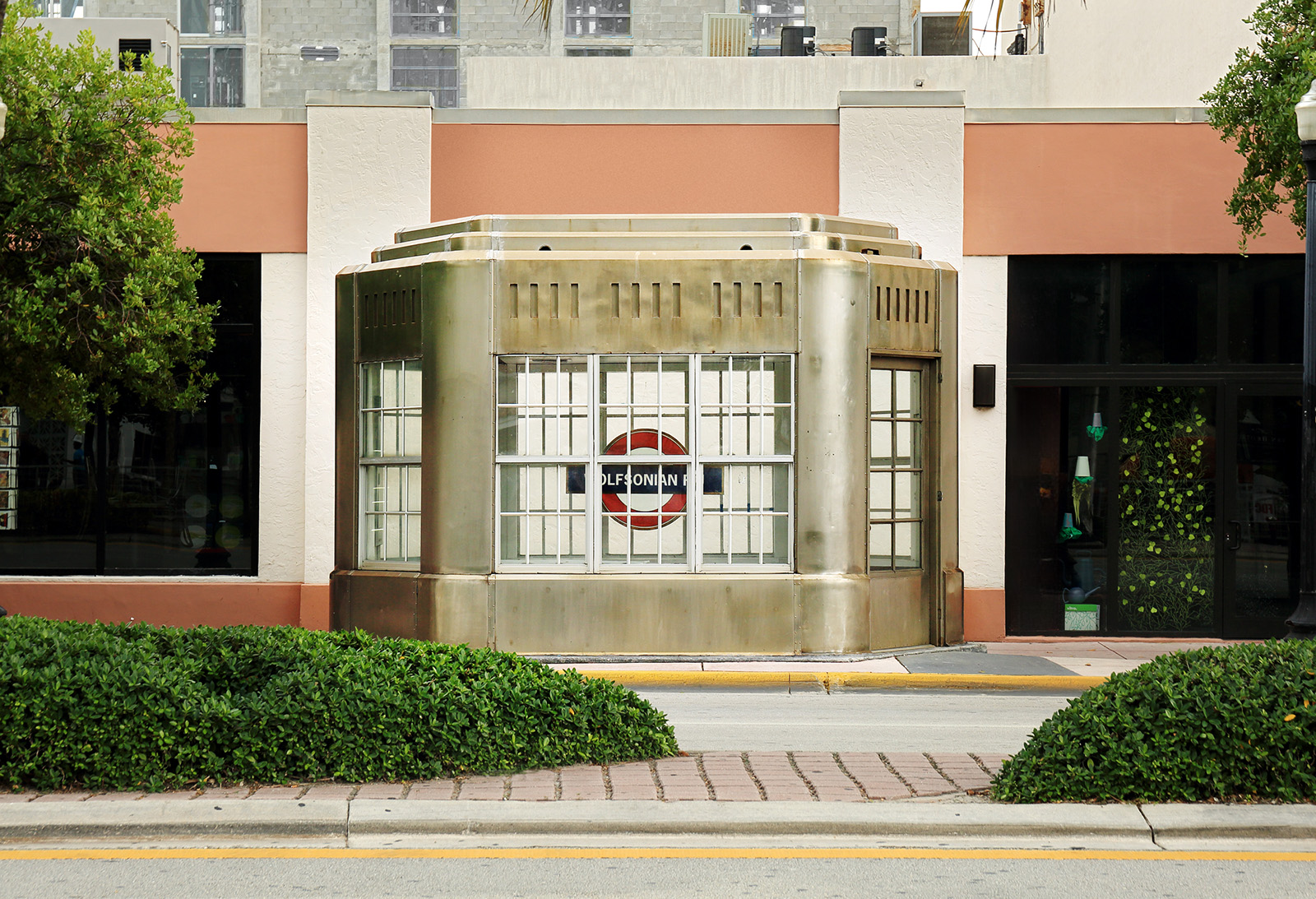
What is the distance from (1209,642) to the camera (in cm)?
1400

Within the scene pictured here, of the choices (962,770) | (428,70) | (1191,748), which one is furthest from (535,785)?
(428,70)

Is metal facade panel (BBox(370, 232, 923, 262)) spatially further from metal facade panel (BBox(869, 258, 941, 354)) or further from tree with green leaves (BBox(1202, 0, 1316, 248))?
tree with green leaves (BBox(1202, 0, 1316, 248))

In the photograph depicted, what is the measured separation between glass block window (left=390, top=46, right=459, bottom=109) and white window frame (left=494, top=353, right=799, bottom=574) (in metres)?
30.5

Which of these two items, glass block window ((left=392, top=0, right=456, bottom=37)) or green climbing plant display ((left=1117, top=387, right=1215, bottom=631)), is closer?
green climbing plant display ((left=1117, top=387, right=1215, bottom=631))

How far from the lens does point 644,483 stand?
1298 cm

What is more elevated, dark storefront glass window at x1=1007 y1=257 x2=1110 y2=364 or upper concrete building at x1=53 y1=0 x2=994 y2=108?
upper concrete building at x1=53 y1=0 x2=994 y2=108

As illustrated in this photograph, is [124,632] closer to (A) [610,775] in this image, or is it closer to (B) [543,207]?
(A) [610,775]

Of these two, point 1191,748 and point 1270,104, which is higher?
point 1270,104

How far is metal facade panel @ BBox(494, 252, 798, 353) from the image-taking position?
41.9 ft

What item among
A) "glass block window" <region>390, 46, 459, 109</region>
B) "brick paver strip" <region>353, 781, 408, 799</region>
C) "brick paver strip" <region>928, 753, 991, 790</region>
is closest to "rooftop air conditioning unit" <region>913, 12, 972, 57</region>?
"brick paver strip" <region>928, 753, 991, 790</region>

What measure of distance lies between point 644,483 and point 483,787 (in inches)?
261

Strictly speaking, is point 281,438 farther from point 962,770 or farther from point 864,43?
point 864,43

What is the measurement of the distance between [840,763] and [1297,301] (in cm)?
943

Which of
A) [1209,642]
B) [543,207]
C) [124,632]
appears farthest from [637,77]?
[124,632]
